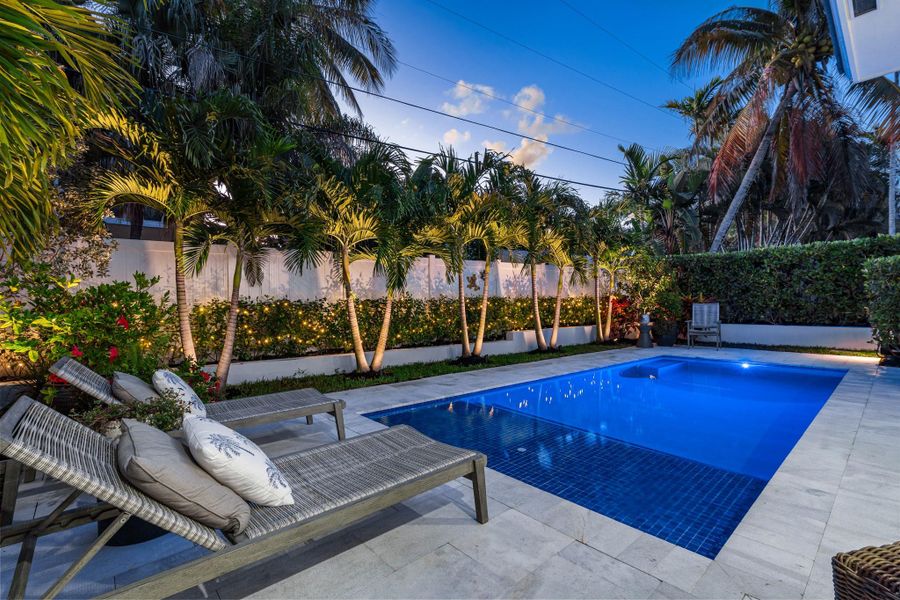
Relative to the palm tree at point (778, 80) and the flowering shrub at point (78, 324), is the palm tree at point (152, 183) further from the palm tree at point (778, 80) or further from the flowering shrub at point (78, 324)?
the palm tree at point (778, 80)

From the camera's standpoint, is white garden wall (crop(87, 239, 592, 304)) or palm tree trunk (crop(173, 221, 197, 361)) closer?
palm tree trunk (crop(173, 221, 197, 361))

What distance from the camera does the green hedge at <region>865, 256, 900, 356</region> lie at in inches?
297

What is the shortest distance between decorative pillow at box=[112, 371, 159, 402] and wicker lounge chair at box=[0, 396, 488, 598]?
106 cm

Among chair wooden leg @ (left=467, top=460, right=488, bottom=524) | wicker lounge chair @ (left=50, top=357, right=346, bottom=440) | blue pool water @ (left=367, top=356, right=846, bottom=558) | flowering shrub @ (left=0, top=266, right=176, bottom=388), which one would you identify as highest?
flowering shrub @ (left=0, top=266, right=176, bottom=388)

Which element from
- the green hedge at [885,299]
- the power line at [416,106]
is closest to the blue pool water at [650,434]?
the green hedge at [885,299]

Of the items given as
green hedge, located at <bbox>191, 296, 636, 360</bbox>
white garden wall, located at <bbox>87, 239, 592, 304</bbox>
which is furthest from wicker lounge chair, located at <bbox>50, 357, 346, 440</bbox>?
white garden wall, located at <bbox>87, 239, 592, 304</bbox>

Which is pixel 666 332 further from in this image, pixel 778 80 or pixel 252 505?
pixel 252 505

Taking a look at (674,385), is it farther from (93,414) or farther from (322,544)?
(93,414)

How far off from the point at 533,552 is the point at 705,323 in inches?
424

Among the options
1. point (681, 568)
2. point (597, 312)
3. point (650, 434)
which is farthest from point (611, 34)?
point (681, 568)

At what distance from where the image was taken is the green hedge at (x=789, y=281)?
32.4 ft

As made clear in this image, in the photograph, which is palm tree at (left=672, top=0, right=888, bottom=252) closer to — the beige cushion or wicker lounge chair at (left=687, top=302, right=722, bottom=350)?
wicker lounge chair at (left=687, top=302, right=722, bottom=350)

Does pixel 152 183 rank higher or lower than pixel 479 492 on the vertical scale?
higher

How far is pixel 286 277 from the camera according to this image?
7.62 meters
